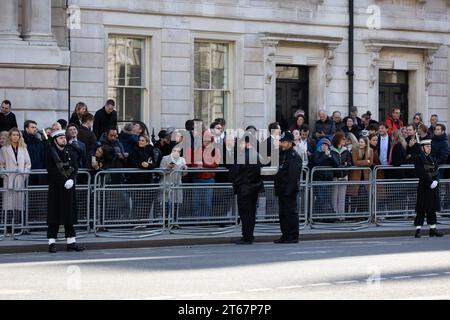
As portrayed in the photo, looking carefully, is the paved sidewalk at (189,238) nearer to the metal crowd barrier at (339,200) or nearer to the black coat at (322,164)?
the metal crowd barrier at (339,200)

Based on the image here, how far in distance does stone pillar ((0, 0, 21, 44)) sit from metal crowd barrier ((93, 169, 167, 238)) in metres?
5.96

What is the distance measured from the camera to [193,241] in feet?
76.1

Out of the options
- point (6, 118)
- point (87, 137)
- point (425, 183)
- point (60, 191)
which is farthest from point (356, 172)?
point (60, 191)

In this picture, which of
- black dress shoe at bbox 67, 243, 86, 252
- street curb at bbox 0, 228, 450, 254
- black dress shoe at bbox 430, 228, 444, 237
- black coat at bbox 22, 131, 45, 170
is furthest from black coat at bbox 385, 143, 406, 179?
black dress shoe at bbox 67, 243, 86, 252

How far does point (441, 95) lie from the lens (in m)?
35.8

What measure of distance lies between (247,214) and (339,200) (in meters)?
3.59

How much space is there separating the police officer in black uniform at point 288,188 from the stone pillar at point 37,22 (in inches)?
296

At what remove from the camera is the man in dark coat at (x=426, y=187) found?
966 inches

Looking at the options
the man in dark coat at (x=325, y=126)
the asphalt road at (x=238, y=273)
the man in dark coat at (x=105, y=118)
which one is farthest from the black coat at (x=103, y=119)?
the asphalt road at (x=238, y=273)

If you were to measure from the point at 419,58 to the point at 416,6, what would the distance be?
4.49 feet

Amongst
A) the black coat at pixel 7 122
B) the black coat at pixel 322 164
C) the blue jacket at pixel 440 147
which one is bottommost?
the black coat at pixel 322 164

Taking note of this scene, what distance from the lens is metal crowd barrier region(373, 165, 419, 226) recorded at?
86.8 feet

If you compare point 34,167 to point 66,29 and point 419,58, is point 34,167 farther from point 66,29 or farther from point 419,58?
point 419,58
